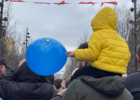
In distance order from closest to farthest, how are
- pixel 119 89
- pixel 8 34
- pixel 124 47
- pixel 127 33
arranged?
pixel 119 89 → pixel 124 47 → pixel 8 34 → pixel 127 33

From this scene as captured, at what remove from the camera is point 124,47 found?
199 cm

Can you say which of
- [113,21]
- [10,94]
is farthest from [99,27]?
[10,94]

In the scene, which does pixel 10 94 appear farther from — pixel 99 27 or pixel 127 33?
pixel 127 33

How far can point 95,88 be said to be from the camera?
1.78m

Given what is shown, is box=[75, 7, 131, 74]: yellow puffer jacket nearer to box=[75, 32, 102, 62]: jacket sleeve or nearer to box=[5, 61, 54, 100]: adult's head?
box=[75, 32, 102, 62]: jacket sleeve

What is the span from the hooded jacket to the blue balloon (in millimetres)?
497

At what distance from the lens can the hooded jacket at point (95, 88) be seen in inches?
67.9

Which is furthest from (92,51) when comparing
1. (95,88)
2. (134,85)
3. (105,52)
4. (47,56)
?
(134,85)

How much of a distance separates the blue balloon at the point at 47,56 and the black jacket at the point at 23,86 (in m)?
0.76

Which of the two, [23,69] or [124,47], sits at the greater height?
[124,47]

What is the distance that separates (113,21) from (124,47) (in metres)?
0.31

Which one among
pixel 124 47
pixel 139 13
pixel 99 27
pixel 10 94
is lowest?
pixel 10 94

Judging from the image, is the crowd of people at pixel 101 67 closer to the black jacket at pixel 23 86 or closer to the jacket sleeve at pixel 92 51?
the jacket sleeve at pixel 92 51

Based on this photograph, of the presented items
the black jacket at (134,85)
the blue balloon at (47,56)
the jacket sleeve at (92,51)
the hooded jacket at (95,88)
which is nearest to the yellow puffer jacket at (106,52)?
the jacket sleeve at (92,51)
